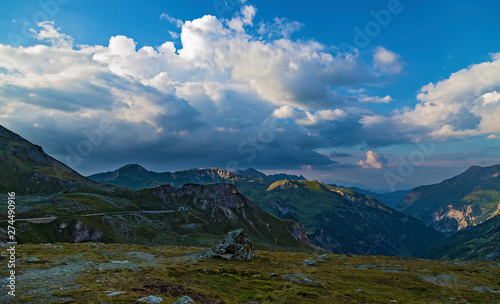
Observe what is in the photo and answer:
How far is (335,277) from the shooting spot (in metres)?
43.2

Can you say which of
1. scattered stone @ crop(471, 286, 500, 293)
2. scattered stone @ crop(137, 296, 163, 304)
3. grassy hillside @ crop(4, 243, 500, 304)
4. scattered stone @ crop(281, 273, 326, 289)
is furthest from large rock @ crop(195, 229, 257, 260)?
scattered stone @ crop(471, 286, 500, 293)

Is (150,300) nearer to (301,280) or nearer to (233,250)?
(301,280)

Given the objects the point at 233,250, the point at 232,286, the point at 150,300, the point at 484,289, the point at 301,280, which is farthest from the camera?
the point at 233,250

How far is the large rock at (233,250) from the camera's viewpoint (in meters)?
57.9

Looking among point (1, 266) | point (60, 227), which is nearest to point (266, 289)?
point (1, 266)

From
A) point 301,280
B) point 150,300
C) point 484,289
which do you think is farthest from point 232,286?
point 484,289

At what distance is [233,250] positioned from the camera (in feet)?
196

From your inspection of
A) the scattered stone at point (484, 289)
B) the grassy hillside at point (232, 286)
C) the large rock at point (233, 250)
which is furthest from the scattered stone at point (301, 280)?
the scattered stone at point (484, 289)

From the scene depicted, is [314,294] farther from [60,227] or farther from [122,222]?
[122,222]

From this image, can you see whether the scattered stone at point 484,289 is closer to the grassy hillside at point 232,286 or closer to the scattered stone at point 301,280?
the grassy hillside at point 232,286

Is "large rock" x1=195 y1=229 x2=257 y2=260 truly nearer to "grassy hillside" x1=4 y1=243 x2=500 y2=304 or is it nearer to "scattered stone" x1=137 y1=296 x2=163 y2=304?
"grassy hillside" x1=4 y1=243 x2=500 y2=304

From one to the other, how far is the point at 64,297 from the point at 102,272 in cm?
1445

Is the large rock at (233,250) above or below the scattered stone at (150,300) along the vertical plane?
below

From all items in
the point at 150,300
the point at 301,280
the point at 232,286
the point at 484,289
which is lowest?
the point at 484,289
